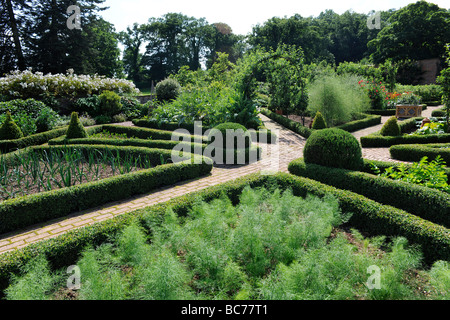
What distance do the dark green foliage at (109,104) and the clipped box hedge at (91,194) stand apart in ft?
37.8

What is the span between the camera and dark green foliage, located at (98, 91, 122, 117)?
16.6 meters

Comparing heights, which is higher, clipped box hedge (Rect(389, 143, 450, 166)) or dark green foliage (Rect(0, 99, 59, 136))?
dark green foliage (Rect(0, 99, 59, 136))

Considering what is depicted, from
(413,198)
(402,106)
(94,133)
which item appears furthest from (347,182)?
(402,106)

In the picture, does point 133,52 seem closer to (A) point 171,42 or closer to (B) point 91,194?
(A) point 171,42

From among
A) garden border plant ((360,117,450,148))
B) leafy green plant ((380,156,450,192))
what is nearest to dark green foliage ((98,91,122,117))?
garden border plant ((360,117,450,148))

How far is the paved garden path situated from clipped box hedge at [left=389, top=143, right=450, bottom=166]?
329 millimetres

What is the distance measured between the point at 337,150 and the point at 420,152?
10.6 ft

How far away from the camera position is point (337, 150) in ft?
18.9

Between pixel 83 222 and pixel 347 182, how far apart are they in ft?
15.7

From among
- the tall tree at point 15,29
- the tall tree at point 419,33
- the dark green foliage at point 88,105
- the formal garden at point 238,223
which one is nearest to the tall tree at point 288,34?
the tall tree at point 419,33

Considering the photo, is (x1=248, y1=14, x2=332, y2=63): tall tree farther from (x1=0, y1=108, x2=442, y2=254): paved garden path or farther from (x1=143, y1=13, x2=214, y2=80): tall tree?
(x1=0, y1=108, x2=442, y2=254): paved garden path

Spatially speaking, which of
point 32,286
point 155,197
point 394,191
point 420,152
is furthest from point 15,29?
point 394,191

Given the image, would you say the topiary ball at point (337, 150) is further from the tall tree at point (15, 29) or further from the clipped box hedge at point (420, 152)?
the tall tree at point (15, 29)

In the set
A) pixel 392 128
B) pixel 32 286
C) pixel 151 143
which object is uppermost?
pixel 392 128
